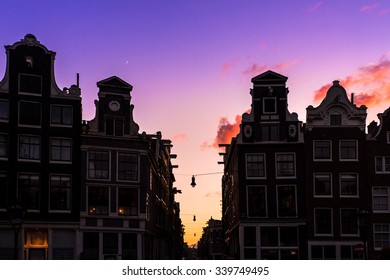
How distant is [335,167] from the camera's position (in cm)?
4284

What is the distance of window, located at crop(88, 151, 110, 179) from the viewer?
1565 inches

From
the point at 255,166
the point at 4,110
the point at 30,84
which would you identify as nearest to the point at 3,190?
the point at 4,110

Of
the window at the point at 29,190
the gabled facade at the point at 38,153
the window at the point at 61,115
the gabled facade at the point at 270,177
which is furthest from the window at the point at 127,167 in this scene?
the gabled facade at the point at 270,177

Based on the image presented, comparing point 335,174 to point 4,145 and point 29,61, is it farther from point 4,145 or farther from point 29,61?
point 4,145

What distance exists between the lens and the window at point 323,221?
139 feet

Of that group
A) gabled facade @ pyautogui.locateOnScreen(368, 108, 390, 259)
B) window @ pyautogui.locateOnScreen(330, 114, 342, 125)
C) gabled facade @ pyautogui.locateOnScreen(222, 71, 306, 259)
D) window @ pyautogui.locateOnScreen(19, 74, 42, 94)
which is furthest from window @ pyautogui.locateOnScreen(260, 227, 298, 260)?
window @ pyautogui.locateOnScreen(19, 74, 42, 94)

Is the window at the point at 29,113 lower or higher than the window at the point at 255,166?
higher

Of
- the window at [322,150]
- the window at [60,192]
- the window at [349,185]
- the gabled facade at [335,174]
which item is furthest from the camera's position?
the window at [322,150]

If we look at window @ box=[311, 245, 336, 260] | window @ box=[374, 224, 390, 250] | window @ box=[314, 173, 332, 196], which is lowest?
window @ box=[311, 245, 336, 260]

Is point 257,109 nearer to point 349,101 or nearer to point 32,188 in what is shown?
point 349,101

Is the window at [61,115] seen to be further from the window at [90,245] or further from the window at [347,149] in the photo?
the window at [347,149]

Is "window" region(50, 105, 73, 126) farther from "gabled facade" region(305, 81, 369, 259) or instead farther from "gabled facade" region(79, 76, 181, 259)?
"gabled facade" region(305, 81, 369, 259)

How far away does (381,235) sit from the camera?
42125 millimetres

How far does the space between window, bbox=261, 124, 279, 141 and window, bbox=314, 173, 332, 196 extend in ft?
13.5
